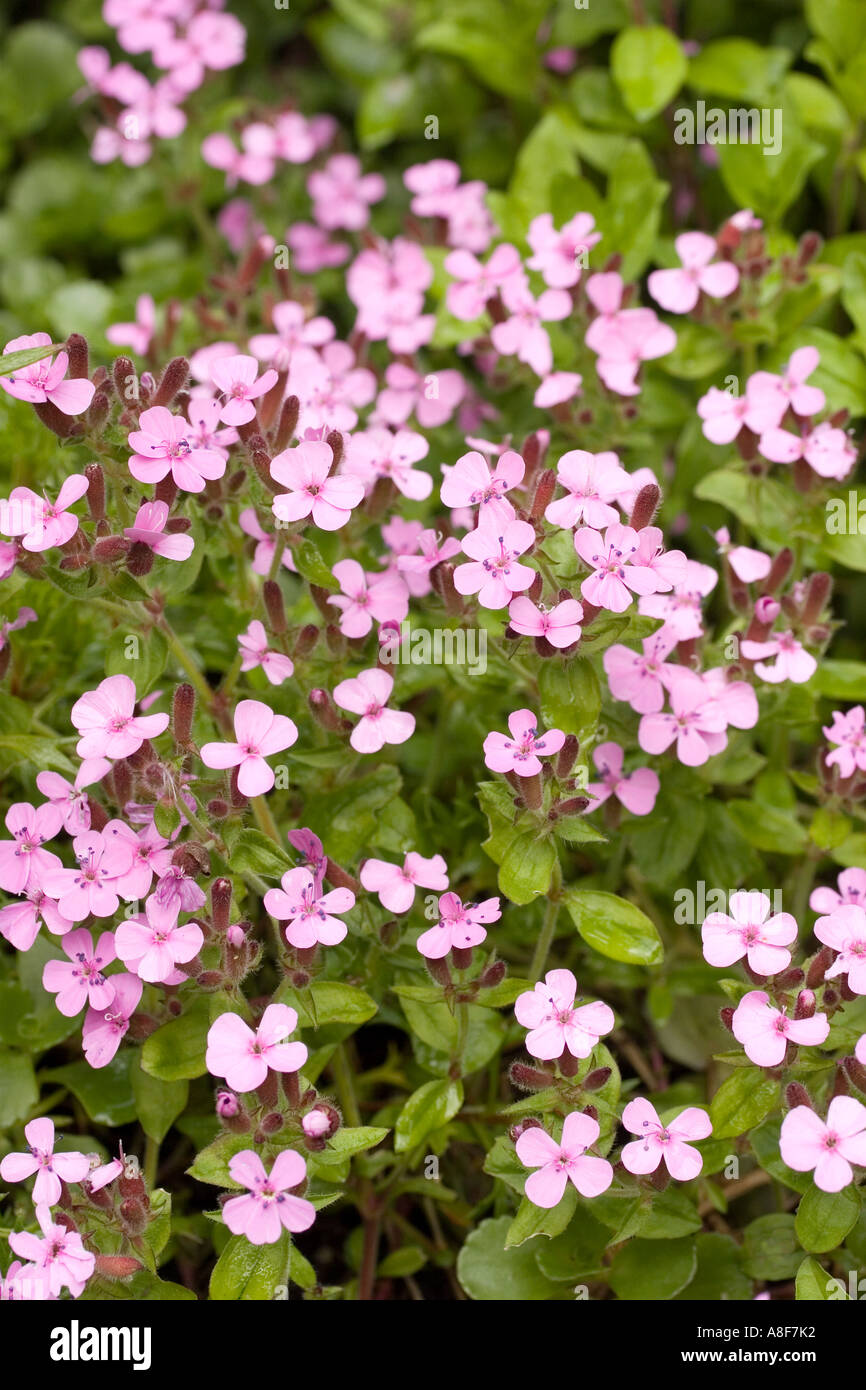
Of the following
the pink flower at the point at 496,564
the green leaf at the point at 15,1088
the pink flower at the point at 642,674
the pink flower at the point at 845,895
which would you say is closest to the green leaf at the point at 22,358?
the pink flower at the point at 496,564

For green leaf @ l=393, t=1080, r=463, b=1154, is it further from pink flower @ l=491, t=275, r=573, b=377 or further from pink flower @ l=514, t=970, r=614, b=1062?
pink flower @ l=491, t=275, r=573, b=377

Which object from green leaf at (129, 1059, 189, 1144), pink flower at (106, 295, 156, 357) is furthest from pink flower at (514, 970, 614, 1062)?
pink flower at (106, 295, 156, 357)

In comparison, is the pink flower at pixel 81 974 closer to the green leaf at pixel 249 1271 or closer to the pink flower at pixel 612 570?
the green leaf at pixel 249 1271

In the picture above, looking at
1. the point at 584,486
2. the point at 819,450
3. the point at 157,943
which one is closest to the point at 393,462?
the point at 584,486

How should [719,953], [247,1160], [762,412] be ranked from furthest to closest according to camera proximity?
[762,412]
[719,953]
[247,1160]
